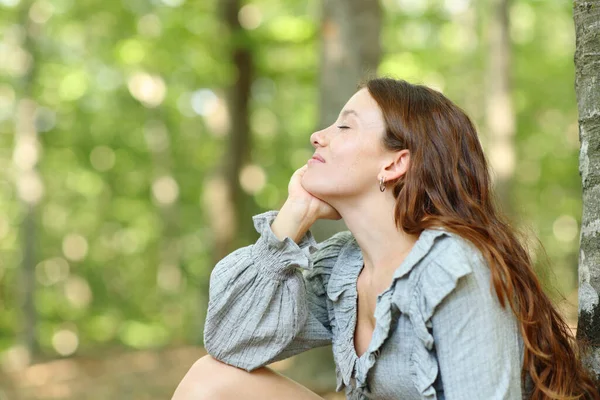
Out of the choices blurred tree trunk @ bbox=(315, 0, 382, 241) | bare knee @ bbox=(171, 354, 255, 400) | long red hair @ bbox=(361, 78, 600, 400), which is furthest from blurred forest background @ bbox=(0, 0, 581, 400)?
bare knee @ bbox=(171, 354, 255, 400)

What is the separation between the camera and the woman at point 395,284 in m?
2.01

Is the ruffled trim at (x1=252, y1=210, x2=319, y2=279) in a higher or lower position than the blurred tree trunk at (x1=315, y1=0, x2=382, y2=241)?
lower

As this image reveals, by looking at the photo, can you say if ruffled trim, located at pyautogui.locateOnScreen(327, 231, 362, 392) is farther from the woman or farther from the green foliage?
the green foliage

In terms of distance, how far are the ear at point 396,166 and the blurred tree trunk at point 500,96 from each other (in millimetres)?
7283

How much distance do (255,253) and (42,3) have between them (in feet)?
30.4

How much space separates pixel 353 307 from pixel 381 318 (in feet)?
1.14

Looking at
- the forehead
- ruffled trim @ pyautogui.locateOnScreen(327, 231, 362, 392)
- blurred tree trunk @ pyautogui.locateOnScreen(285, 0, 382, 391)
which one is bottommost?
ruffled trim @ pyautogui.locateOnScreen(327, 231, 362, 392)

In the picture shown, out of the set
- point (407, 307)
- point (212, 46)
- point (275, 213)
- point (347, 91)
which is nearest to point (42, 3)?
point (212, 46)

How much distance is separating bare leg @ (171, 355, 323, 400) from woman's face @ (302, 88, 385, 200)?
26.2 inches

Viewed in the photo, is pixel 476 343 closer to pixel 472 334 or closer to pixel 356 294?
pixel 472 334

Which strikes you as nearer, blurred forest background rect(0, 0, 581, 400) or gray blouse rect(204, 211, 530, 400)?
gray blouse rect(204, 211, 530, 400)

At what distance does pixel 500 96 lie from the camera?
31.2ft

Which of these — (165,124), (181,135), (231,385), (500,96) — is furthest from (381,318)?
(181,135)

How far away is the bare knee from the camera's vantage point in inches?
94.5
